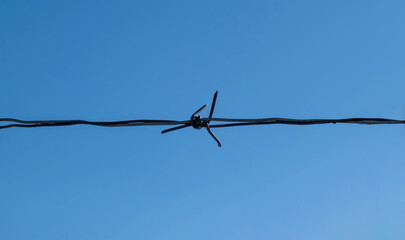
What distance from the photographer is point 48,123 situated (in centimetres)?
349

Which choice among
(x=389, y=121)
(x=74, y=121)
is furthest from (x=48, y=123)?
(x=389, y=121)

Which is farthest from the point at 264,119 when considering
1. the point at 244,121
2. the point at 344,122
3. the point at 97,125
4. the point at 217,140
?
the point at 97,125

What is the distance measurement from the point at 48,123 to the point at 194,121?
130cm

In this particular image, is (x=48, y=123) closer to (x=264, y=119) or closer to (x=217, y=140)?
(x=217, y=140)

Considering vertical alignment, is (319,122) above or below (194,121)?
below

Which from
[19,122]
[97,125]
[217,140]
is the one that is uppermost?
[19,122]

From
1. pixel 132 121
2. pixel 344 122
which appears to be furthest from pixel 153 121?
pixel 344 122

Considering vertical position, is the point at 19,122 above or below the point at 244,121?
above

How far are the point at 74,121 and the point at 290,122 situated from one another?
6.37 ft

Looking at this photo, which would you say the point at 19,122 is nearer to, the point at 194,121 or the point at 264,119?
the point at 194,121

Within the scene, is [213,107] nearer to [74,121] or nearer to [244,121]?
[244,121]

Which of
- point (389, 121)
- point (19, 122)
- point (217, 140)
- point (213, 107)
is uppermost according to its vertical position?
point (19, 122)

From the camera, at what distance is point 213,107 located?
11.1ft

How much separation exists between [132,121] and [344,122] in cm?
189
